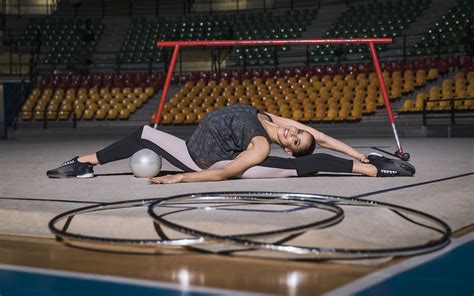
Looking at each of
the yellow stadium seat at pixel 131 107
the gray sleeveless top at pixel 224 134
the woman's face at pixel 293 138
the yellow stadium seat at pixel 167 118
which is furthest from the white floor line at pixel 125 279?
the yellow stadium seat at pixel 131 107

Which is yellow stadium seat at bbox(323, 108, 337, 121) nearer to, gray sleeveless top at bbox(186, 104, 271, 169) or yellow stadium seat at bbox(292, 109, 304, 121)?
yellow stadium seat at bbox(292, 109, 304, 121)

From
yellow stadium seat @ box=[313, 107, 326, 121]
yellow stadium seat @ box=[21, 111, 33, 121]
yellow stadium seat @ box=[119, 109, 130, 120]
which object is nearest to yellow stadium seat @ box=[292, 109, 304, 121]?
yellow stadium seat @ box=[313, 107, 326, 121]

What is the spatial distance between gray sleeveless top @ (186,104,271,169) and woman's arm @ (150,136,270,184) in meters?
0.12

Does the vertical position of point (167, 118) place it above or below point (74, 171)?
below

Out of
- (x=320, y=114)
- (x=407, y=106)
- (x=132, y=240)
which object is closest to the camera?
(x=132, y=240)

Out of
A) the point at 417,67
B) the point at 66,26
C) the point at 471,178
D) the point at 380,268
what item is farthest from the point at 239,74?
the point at 380,268

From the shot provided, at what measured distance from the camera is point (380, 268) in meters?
2.90

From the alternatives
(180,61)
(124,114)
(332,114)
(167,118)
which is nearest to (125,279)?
(332,114)

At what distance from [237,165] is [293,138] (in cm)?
60

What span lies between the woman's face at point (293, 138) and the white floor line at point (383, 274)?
79.5 inches

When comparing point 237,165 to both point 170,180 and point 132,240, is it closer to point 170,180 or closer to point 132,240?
point 170,180

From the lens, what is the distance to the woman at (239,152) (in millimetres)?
4973

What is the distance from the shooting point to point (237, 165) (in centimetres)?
484

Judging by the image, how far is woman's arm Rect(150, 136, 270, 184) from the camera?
4867 millimetres
